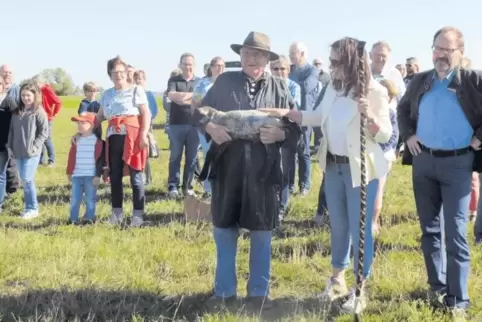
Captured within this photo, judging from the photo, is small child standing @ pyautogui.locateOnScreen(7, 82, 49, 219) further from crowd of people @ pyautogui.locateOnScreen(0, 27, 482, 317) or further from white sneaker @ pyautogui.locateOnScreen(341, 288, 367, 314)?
white sneaker @ pyautogui.locateOnScreen(341, 288, 367, 314)

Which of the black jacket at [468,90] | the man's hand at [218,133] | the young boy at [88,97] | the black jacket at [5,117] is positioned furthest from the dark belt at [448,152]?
the young boy at [88,97]

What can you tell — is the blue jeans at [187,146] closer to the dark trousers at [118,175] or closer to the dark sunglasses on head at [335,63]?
the dark trousers at [118,175]

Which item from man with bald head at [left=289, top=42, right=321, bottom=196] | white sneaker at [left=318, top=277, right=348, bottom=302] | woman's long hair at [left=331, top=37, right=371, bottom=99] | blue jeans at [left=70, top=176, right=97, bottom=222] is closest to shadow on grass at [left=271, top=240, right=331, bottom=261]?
white sneaker at [left=318, top=277, right=348, bottom=302]

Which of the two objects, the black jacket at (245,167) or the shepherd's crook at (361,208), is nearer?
the shepherd's crook at (361,208)

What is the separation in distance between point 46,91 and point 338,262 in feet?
28.3

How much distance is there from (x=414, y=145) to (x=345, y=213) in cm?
79

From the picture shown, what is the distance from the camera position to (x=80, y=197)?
7.69 meters

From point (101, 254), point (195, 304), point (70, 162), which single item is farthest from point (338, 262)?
point (70, 162)

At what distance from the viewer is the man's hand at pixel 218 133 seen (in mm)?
4422

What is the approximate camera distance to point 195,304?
476cm

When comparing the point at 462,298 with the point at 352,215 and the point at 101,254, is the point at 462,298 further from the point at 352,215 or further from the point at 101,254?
the point at 101,254

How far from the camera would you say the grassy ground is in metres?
4.54

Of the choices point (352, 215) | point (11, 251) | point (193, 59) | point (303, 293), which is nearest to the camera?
point (352, 215)

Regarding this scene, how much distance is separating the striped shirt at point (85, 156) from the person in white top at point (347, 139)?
12.7 ft
